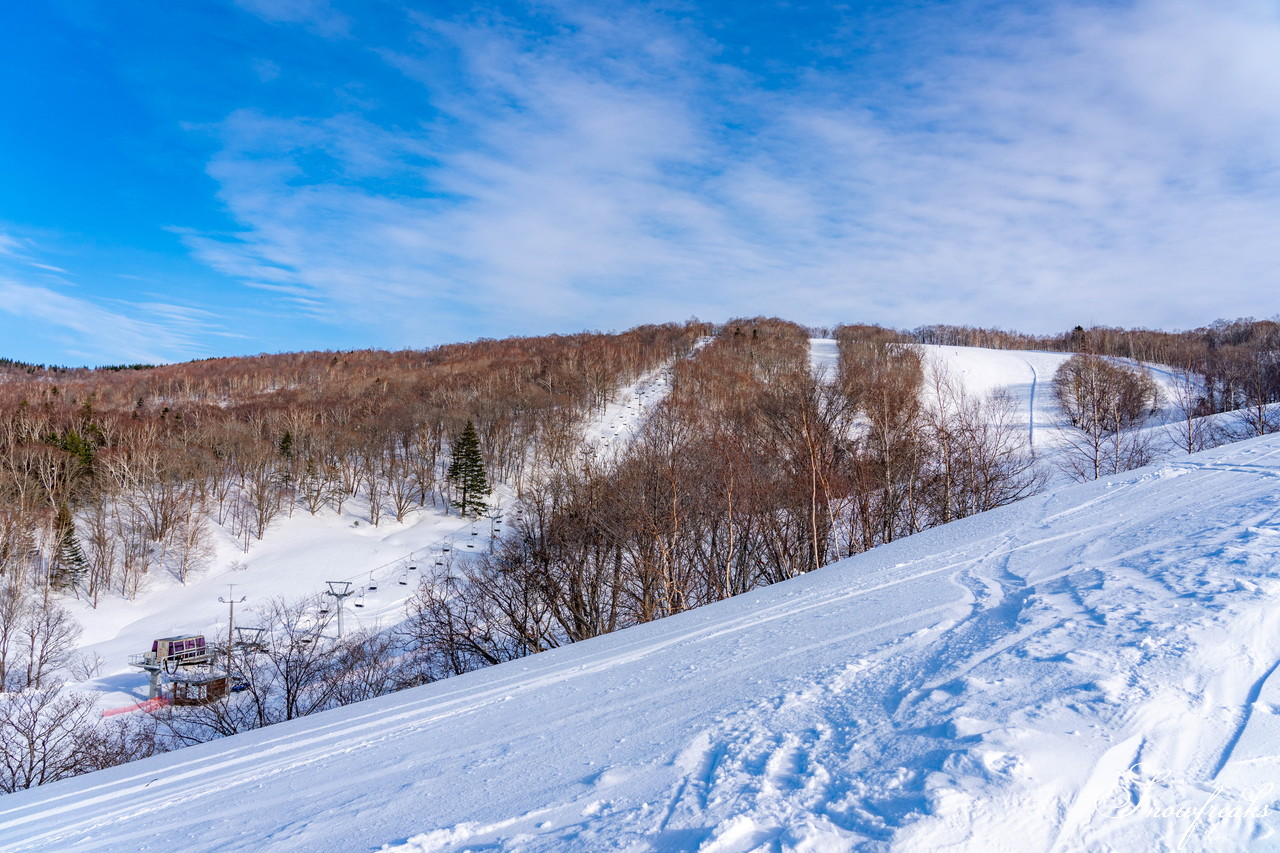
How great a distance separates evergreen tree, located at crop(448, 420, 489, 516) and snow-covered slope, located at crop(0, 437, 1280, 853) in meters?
46.8

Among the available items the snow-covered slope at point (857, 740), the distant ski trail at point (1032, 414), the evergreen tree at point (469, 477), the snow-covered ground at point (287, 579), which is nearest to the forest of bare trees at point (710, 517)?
the snow-covered ground at point (287, 579)

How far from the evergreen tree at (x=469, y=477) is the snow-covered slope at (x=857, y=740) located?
46.8m

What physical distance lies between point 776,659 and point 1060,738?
93.2 inches

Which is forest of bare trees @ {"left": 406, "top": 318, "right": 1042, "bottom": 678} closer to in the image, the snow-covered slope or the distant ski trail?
the distant ski trail

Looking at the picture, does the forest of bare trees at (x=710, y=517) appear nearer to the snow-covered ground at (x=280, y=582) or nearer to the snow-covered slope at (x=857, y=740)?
the snow-covered ground at (x=280, y=582)

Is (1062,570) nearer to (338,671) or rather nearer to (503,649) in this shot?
(503,649)

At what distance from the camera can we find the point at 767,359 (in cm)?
8106

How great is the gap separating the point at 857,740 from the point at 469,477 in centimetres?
5319

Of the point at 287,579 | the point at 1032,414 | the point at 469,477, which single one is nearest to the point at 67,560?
the point at 287,579

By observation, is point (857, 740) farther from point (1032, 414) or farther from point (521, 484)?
point (1032, 414)

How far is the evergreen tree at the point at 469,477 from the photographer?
175ft

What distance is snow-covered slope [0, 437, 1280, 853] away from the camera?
2.54 m

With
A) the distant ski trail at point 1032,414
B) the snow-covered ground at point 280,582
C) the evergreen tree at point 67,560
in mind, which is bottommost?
the snow-covered ground at point 280,582

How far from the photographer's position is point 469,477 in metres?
53.9
